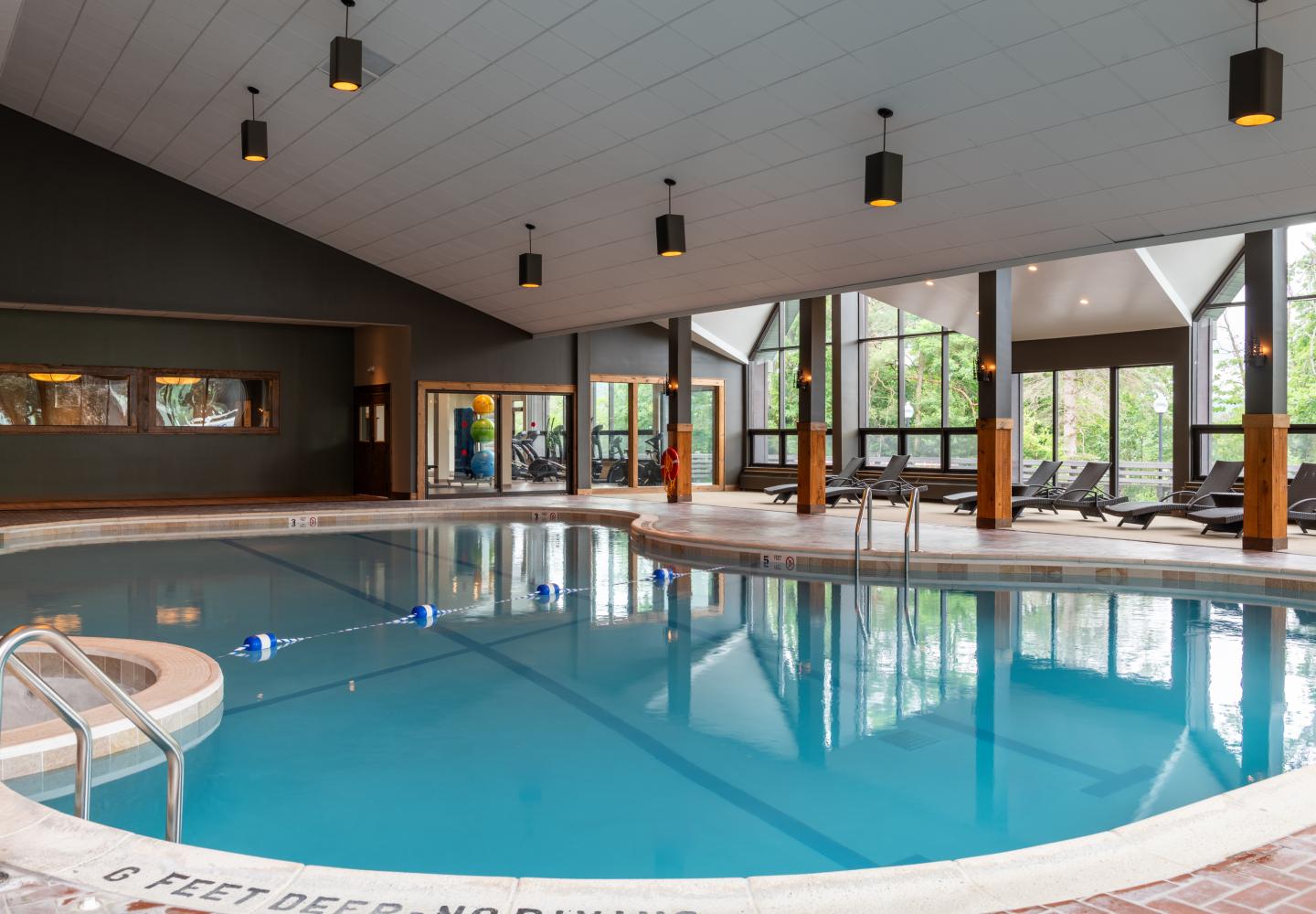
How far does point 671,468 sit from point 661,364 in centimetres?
391

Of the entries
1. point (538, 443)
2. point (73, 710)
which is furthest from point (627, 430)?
point (73, 710)

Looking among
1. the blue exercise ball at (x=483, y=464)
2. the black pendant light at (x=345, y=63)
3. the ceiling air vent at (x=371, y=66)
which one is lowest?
the blue exercise ball at (x=483, y=464)

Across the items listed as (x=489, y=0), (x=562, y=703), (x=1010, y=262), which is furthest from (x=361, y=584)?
(x=1010, y=262)

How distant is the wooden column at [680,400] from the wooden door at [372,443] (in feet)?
15.8

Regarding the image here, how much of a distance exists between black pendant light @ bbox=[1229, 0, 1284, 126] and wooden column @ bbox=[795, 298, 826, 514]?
27.7ft

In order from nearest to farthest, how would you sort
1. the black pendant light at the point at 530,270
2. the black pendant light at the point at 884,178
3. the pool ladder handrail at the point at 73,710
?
the pool ladder handrail at the point at 73,710 → the black pendant light at the point at 884,178 → the black pendant light at the point at 530,270

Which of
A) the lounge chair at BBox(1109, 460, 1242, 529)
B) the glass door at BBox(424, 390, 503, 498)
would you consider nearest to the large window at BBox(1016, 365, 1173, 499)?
the lounge chair at BBox(1109, 460, 1242, 529)

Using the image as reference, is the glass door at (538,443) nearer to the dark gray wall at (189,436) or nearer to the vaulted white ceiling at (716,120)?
the dark gray wall at (189,436)

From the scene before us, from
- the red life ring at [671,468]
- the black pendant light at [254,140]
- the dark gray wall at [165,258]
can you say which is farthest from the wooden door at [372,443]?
the black pendant light at [254,140]

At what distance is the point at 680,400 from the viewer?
52.7 ft

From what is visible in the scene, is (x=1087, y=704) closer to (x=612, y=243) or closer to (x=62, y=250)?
(x=612, y=243)

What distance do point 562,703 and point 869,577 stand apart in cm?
441

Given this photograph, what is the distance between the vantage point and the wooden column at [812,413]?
44.4ft

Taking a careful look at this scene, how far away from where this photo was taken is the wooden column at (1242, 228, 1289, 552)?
8.81 metres
